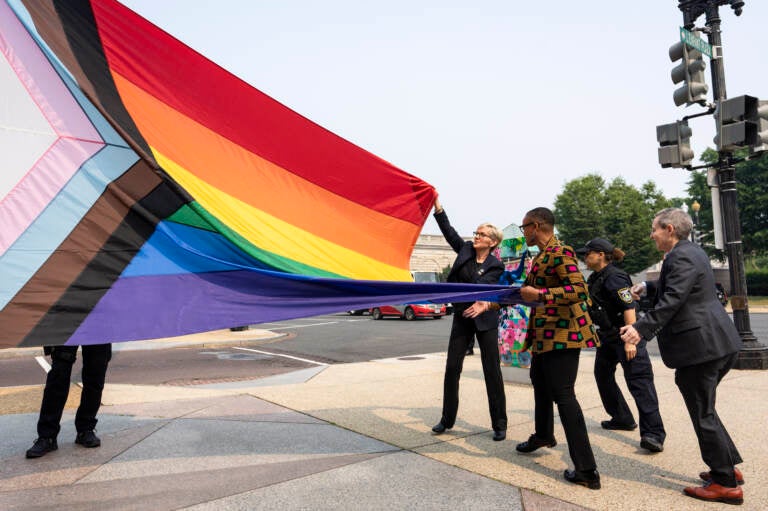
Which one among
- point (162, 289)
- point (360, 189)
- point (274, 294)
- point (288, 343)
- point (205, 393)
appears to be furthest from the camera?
point (288, 343)

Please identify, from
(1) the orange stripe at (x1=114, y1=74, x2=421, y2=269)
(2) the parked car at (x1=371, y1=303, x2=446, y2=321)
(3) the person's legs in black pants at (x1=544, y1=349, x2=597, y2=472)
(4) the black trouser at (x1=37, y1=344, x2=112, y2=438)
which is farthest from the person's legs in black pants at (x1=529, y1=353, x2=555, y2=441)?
(2) the parked car at (x1=371, y1=303, x2=446, y2=321)

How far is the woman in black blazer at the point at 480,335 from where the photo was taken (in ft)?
16.0

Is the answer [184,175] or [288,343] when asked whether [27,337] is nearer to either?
[184,175]

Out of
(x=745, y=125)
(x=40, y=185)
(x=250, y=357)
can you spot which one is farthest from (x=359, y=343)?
(x=40, y=185)

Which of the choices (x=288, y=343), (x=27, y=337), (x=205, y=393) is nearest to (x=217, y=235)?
(x=27, y=337)

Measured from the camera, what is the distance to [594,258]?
5.02 meters

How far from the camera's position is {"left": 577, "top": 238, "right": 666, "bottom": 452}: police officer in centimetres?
471

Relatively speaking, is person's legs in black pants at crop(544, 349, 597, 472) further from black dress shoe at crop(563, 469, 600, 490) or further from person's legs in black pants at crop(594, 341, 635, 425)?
person's legs in black pants at crop(594, 341, 635, 425)

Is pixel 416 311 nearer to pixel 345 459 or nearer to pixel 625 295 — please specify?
pixel 625 295

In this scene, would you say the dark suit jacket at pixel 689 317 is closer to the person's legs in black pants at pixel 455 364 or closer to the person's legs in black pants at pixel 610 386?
the person's legs in black pants at pixel 610 386

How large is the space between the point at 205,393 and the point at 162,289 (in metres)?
4.21

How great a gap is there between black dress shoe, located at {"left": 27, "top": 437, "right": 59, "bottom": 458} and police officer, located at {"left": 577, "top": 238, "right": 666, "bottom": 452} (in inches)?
188

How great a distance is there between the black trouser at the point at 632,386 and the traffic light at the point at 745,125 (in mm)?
5062

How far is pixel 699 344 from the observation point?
3.45 meters
